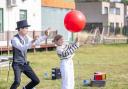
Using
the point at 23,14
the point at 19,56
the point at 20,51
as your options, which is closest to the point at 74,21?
the point at 20,51

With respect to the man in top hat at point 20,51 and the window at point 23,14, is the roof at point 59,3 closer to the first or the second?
the window at point 23,14

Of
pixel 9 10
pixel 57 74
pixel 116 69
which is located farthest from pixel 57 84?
pixel 9 10

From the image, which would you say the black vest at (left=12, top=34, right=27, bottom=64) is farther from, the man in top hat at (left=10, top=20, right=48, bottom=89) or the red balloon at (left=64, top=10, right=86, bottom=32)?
the red balloon at (left=64, top=10, right=86, bottom=32)

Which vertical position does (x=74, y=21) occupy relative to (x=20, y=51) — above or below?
above

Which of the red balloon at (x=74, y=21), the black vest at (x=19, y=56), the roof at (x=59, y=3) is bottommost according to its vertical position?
the black vest at (x=19, y=56)

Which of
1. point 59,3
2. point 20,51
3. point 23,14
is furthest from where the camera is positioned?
point 59,3

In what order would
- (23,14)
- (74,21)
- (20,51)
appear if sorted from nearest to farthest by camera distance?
1. (74,21)
2. (20,51)
3. (23,14)

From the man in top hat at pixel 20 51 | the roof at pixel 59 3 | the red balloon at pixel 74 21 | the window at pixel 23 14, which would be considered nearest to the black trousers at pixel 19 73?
the man in top hat at pixel 20 51

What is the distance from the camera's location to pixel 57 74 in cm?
1622

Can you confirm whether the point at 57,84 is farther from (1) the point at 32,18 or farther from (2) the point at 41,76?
(1) the point at 32,18

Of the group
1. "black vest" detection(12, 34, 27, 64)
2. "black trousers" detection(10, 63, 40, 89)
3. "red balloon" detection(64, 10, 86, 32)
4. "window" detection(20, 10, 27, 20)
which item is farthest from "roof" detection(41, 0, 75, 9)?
"red balloon" detection(64, 10, 86, 32)

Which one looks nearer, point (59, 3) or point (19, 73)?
point (19, 73)

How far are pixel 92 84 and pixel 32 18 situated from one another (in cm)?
2473

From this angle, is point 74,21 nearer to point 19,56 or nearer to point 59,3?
point 19,56
